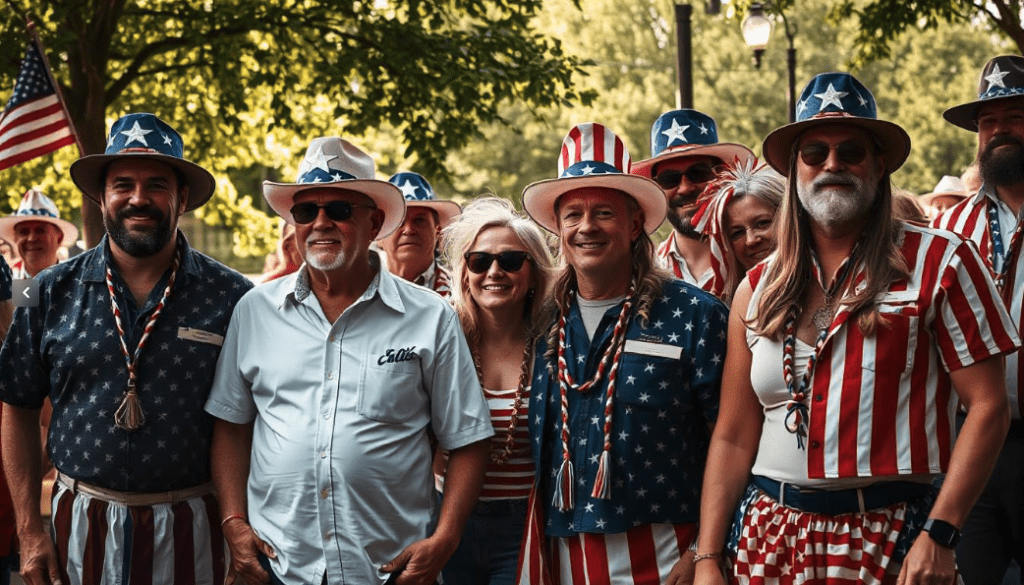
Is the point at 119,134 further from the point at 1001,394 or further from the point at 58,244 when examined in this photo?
the point at 58,244

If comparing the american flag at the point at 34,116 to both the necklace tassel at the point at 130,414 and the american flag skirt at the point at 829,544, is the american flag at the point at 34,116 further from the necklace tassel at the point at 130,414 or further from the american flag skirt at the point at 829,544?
the american flag skirt at the point at 829,544

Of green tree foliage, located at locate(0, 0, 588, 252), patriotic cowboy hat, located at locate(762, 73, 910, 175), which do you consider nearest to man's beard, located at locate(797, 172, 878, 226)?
patriotic cowboy hat, located at locate(762, 73, 910, 175)

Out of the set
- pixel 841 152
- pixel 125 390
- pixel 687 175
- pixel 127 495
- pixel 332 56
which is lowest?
pixel 127 495

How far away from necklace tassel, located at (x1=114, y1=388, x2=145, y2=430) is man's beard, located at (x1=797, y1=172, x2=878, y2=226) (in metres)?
2.56

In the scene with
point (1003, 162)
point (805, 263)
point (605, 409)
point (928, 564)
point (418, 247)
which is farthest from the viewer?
point (418, 247)

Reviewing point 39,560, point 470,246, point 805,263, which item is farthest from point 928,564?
point 39,560

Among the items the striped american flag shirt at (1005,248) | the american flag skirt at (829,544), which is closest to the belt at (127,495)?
the american flag skirt at (829,544)

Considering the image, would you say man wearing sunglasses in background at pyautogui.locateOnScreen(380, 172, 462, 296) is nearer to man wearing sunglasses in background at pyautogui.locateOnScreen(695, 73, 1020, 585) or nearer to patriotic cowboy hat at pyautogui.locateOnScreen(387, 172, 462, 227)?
patriotic cowboy hat at pyautogui.locateOnScreen(387, 172, 462, 227)

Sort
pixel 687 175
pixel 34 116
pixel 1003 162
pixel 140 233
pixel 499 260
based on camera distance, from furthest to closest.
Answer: pixel 34 116
pixel 687 175
pixel 1003 162
pixel 499 260
pixel 140 233

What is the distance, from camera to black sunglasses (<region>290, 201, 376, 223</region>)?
4.47m

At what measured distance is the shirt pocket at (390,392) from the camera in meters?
4.25

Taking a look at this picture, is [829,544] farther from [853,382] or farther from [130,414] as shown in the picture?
[130,414]

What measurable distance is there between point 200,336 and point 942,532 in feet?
9.15

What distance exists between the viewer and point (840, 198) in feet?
12.1
